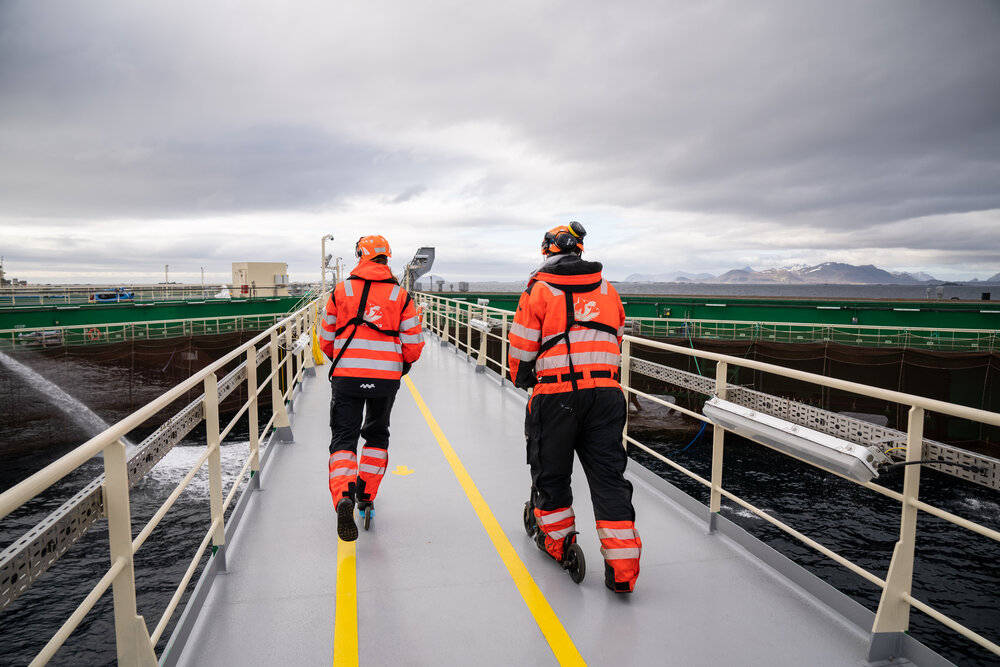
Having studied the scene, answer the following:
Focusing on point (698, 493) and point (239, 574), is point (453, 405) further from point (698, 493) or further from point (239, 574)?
point (698, 493)

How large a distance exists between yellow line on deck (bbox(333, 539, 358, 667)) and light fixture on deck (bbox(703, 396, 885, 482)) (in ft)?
8.14

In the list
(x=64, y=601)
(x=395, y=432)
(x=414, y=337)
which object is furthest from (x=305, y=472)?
(x=64, y=601)

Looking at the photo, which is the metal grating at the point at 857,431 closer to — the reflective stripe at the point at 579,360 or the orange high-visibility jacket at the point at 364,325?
the reflective stripe at the point at 579,360

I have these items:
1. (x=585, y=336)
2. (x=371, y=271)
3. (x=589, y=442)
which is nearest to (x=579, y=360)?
(x=585, y=336)

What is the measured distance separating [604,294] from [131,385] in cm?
1780

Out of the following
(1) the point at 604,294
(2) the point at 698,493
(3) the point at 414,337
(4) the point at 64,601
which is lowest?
(2) the point at 698,493

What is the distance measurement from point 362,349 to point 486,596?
1.87 metres

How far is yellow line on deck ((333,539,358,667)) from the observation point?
2760mm

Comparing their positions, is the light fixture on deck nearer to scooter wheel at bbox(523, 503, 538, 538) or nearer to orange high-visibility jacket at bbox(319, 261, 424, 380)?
scooter wheel at bbox(523, 503, 538, 538)

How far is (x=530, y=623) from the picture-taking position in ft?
9.98

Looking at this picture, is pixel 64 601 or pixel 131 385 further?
pixel 131 385

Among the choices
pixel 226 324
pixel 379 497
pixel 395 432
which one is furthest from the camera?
pixel 226 324

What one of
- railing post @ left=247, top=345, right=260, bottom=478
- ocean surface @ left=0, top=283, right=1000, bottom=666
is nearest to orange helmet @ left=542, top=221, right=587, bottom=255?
railing post @ left=247, top=345, right=260, bottom=478

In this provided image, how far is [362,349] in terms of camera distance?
13.6 feet
